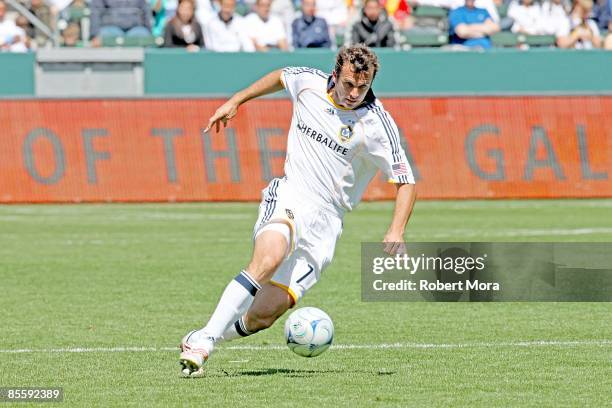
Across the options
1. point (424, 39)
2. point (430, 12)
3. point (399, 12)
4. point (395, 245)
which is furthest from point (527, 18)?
point (395, 245)

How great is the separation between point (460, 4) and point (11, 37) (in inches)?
329

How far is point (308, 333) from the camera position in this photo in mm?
8547

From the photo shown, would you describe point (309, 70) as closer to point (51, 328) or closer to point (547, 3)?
point (51, 328)

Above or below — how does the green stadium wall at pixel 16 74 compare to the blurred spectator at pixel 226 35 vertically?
below

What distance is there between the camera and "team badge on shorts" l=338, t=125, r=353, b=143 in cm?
859

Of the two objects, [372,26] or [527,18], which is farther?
[527,18]

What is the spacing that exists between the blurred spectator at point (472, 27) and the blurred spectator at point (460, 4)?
11 cm

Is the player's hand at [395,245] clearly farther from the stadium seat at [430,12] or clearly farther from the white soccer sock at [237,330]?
the stadium seat at [430,12]

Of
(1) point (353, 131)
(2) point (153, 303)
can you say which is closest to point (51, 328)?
(2) point (153, 303)

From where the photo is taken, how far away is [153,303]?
1209 centimetres

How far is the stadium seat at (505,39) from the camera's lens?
2708 cm

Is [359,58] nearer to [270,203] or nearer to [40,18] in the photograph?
[270,203]

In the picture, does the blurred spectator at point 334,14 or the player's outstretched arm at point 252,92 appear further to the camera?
the blurred spectator at point 334,14

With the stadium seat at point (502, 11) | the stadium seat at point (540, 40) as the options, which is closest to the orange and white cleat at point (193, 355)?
the stadium seat at point (540, 40)
